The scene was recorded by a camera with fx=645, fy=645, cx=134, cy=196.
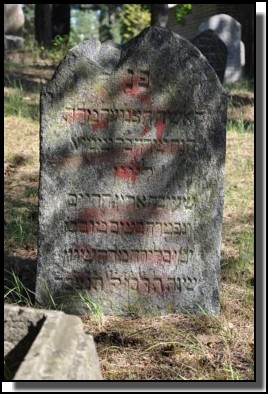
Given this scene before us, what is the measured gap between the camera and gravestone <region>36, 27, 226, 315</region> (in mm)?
3998

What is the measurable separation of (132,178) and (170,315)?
915mm

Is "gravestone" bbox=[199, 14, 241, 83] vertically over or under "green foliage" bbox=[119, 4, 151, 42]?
under

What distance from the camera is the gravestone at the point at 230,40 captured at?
47.0 feet

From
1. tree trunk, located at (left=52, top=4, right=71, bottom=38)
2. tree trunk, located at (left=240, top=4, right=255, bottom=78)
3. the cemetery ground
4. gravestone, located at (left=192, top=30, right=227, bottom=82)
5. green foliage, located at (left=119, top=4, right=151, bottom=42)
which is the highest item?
green foliage, located at (left=119, top=4, right=151, bottom=42)

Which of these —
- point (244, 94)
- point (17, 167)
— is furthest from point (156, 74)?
point (244, 94)

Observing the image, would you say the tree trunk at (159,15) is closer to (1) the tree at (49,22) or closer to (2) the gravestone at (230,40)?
(2) the gravestone at (230,40)

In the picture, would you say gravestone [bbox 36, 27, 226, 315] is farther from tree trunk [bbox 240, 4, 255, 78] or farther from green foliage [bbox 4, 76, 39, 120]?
tree trunk [bbox 240, 4, 255, 78]

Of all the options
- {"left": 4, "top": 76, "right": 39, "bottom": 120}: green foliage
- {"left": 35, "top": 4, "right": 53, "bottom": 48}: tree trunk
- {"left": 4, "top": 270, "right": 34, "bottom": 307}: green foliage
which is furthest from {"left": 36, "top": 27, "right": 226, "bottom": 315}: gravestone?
{"left": 35, "top": 4, "right": 53, "bottom": 48}: tree trunk

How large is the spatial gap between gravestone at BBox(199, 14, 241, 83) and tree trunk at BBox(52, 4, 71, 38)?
366cm

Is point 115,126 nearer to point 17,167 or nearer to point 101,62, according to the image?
point 101,62

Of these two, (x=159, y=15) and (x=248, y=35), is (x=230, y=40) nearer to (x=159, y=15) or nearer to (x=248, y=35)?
(x=248, y=35)

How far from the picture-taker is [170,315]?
415 centimetres

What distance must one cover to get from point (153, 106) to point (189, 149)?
1.15 feet

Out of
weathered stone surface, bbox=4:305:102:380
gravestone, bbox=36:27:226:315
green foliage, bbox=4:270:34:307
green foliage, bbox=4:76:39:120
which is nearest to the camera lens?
weathered stone surface, bbox=4:305:102:380
